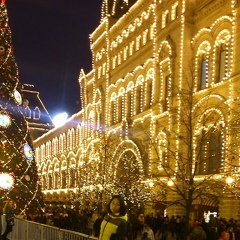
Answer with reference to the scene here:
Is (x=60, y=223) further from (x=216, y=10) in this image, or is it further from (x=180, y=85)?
(x=216, y=10)

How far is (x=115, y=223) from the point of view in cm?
581

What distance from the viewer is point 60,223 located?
1919cm

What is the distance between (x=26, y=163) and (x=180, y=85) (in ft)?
37.8

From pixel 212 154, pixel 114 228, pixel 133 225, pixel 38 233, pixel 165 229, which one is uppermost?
pixel 212 154

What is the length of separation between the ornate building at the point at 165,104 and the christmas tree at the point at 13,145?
5.20 meters

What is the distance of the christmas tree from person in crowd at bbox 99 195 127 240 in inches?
523

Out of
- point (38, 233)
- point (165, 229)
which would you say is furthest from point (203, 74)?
point (38, 233)

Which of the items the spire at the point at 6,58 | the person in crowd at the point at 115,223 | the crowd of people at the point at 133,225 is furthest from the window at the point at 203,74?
the person in crowd at the point at 115,223

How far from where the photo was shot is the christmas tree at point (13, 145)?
61.1 feet

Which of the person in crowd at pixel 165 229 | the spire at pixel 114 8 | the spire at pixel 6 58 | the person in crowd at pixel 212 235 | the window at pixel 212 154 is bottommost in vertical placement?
the person in crowd at pixel 165 229

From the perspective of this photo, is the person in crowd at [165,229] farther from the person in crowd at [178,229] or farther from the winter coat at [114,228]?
the winter coat at [114,228]

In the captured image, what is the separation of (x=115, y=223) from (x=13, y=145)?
540 inches

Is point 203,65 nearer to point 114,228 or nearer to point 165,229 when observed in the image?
point 165,229

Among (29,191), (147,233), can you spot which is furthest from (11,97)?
(147,233)
